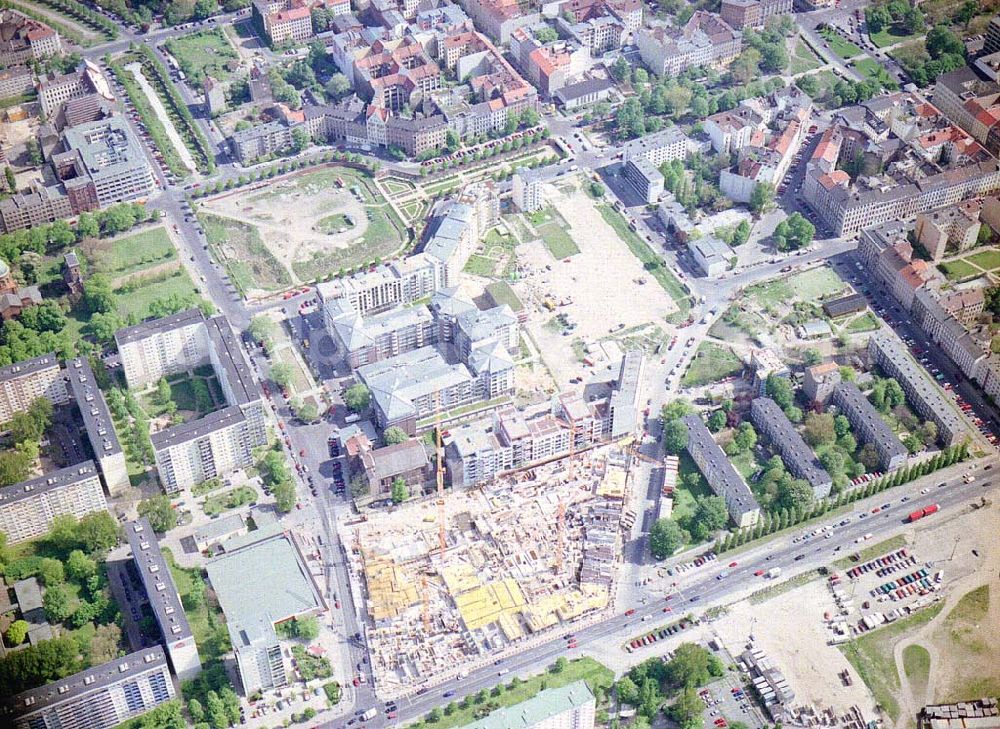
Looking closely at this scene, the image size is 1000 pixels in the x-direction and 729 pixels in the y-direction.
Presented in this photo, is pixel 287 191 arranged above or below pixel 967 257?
above

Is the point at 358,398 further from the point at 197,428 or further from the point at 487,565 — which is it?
the point at 487,565

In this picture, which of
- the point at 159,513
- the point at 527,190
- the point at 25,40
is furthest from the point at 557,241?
the point at 25,40

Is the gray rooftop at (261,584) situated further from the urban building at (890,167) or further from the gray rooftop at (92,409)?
the urban building at (890,167)

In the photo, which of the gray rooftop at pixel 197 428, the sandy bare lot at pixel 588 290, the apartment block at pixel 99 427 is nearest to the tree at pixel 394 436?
the gray rooftop at pixel 197 428

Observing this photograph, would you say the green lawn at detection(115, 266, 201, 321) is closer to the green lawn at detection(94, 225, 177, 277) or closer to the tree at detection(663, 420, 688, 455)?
the green lawn at detection(94, 225, 177, 277)

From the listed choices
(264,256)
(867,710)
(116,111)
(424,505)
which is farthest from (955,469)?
(116,111)

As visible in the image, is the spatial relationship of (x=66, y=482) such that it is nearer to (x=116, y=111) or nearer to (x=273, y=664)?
(x=273, y=664)
